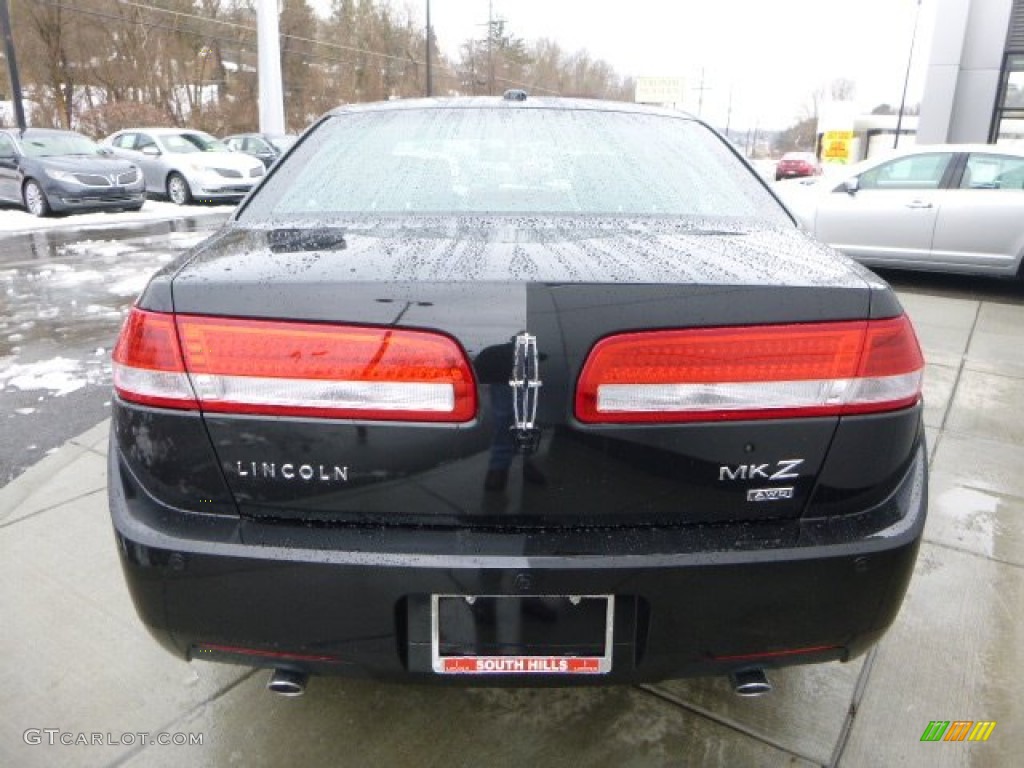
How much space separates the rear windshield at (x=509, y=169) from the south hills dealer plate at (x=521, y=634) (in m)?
1.08

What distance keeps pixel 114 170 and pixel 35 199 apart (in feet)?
4.57

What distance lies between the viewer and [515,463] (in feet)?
4.72

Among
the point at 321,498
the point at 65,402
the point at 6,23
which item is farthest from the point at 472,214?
the point at 6,23

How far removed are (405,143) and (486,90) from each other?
65187 millimetres

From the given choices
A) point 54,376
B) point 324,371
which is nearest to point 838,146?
point 54,376

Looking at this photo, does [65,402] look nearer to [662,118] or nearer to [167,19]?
[662,118]

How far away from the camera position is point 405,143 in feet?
8.09

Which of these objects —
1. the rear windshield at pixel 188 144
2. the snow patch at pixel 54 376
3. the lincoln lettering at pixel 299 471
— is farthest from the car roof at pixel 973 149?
the rear windshield at pixel 188 144

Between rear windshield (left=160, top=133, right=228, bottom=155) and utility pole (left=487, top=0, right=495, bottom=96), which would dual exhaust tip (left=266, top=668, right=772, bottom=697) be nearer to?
rear windshield (left=160, top=133, right=228, bottom=155)

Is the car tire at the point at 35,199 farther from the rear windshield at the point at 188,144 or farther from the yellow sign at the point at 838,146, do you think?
the yellow sign at the point at 838,146

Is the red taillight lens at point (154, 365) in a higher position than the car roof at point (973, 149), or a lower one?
lower

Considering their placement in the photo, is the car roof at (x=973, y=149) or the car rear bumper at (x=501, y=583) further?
the car roof at (x=973, y=149)

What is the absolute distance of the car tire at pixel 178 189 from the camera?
1634 cm

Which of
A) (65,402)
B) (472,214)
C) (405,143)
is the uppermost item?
(405,143)
